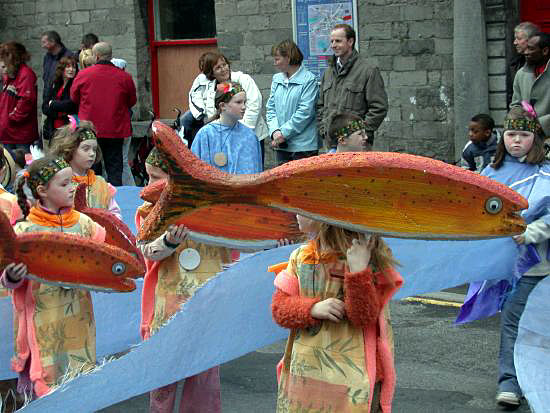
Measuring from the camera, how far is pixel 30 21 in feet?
56.9

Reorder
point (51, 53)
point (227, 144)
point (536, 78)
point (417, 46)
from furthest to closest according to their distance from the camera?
point (51, 53)
point (417, 46)
point (536, 78)
point (227, 144)

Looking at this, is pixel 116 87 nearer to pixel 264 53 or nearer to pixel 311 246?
pixel 264 53

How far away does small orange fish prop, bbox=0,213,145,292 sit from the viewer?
505cm

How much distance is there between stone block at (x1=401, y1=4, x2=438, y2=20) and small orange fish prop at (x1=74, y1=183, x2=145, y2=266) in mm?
8002

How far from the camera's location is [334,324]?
435 cm

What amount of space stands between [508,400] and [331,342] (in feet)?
7.79

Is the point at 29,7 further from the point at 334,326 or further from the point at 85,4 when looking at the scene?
the point at 334,326

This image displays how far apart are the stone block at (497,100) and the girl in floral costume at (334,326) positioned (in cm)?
888

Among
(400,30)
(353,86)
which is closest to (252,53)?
(400,30)

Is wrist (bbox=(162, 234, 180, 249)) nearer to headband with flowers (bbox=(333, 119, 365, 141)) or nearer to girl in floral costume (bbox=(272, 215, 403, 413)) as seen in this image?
headband with flowers (bbox=(333, 119, 365, 141))

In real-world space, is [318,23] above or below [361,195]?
above

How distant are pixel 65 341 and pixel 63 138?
179cm

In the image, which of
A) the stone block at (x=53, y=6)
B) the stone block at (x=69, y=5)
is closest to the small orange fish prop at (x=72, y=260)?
the stone block at (x=69, y=5)

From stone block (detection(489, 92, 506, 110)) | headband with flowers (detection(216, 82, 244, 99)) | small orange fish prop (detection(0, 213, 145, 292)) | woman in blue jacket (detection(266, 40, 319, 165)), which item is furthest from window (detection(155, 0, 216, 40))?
small orange fish prop (detection(0, 213, 145, 292))
